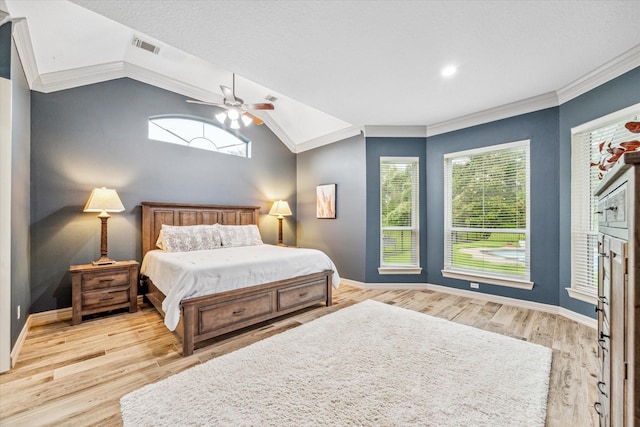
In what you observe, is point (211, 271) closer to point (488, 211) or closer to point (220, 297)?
point (220, 297)

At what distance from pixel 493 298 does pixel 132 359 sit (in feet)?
14.7

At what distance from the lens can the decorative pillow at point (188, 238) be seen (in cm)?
383

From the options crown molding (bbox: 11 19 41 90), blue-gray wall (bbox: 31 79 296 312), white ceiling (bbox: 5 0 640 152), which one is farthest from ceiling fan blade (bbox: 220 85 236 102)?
crown molding (bbox: 11 19 41 90)

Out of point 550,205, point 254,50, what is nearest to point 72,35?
point 254,50

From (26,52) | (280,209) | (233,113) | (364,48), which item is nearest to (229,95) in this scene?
(233,113)

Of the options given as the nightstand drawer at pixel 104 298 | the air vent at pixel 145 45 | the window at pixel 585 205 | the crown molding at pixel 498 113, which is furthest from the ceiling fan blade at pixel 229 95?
the window at pixel 585 205

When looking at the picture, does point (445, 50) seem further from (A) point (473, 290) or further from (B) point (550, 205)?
(A) point (473, 290)

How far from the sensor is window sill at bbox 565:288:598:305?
2.99 m

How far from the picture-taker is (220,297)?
266 cm

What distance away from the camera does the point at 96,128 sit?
3674 millimetres

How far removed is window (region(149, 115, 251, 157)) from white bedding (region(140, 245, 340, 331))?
1957 mm

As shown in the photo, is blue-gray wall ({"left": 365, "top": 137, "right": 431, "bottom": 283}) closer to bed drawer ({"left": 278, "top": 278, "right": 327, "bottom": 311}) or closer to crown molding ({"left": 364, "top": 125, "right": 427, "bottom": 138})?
crown molding ({"left": 364, "top": 125, "right": 427, "bottom": 138})

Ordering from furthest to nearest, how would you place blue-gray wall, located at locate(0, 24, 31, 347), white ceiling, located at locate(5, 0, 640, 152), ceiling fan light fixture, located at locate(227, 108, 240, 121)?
1. ceiling fan light fixture, located at locate(227, 108, 240, 121)
2. blue-gray wall, located at locate(0, 24, 31, 347)
3. white ceiling, located at locate(5, 0, 640, 152)

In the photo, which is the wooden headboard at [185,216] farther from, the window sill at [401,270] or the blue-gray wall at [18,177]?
the window sill at [401,270]
